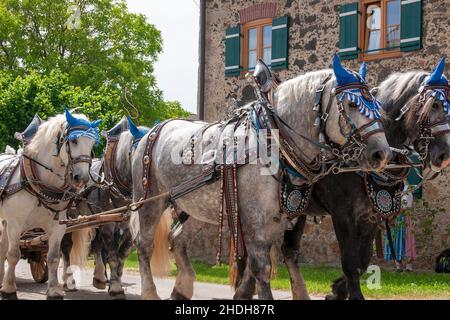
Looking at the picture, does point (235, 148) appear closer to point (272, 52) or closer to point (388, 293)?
point (388, 293)

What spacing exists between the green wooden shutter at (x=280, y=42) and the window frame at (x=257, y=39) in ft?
1.44

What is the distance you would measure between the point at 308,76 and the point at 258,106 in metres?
0.46

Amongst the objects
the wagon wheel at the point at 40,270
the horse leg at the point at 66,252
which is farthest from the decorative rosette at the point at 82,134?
the wagon wheel at the point at 40,270

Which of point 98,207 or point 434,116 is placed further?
point 98,207

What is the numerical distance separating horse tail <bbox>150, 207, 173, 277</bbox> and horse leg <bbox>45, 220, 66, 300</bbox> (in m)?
1.06

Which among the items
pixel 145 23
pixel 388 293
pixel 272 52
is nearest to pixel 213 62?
pixel 272 52

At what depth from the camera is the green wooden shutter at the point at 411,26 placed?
11875 mm

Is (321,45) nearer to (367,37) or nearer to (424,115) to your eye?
(367,37)

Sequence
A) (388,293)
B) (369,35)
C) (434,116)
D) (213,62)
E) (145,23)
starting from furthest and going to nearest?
1. (145,23)
2. (213,62)
3. (369,35)
4. (388,293)
5. (434,116)

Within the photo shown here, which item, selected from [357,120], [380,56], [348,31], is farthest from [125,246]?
[348,31]

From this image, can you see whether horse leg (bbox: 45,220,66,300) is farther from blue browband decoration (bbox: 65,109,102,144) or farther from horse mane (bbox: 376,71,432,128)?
horse mane (bbox: 376,71,432,128)

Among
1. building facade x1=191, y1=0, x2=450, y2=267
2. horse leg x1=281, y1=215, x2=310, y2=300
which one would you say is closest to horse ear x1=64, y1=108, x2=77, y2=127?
horse leg x1=281, y1=215, x2=310, y2=300

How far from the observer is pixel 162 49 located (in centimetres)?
2922

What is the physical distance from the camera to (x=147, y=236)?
634cm
